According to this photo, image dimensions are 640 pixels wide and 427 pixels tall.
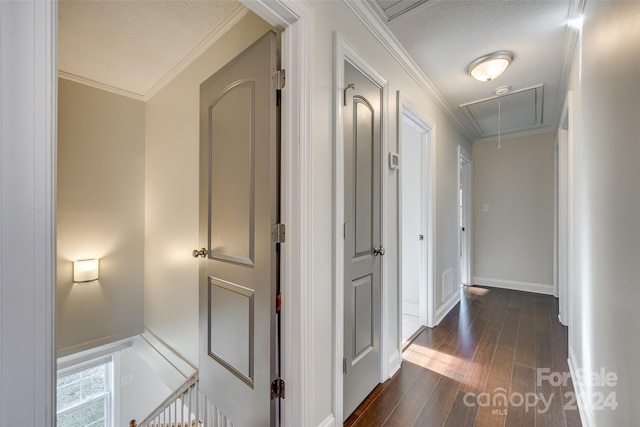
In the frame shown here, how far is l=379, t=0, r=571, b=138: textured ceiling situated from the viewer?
5.58 ft

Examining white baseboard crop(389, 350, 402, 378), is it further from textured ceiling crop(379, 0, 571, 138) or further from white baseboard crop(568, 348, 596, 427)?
textured ceiling crop(379, 0, 571, 138)

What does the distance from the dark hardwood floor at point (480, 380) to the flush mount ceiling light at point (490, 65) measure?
2409mm

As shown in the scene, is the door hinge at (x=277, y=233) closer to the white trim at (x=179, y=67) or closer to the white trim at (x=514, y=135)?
the white trim at (x=179, y=67)

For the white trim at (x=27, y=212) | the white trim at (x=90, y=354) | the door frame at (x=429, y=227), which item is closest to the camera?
the white trim at (x=27, y=212)

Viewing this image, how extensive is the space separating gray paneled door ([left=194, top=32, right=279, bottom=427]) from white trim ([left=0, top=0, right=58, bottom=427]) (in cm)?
82

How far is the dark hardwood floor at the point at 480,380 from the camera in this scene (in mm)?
1603

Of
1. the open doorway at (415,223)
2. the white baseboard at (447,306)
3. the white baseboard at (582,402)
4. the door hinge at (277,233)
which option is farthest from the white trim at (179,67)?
the white baseboard at (447,306)

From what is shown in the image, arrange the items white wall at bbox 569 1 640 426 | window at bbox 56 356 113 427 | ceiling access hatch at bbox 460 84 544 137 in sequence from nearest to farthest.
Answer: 1. white wall at bbox 569 1 640 426
2. ceiling access hatch at bbox 460 84 544 137
3. window at bbox 56 356 113 427

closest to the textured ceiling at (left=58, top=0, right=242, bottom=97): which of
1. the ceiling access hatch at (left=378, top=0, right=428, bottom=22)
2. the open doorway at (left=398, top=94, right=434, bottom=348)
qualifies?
the ceiling access hatch at (left=378, top=0, right=428, bottom=22)

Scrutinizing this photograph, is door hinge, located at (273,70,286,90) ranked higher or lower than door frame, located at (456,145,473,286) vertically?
higher

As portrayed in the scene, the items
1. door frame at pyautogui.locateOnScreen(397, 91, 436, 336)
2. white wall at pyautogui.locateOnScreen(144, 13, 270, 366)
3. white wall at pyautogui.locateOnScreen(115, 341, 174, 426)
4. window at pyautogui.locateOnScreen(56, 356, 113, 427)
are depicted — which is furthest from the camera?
window at pyautogui.locateOnScreen(56, 356, 113, 427)

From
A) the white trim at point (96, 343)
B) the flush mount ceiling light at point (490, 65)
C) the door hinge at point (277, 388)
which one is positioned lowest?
the white trim at point (96, 343)

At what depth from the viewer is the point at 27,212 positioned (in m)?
0.57

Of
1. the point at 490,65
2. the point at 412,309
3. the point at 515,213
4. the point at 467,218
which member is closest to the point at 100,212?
the point at 412,309
